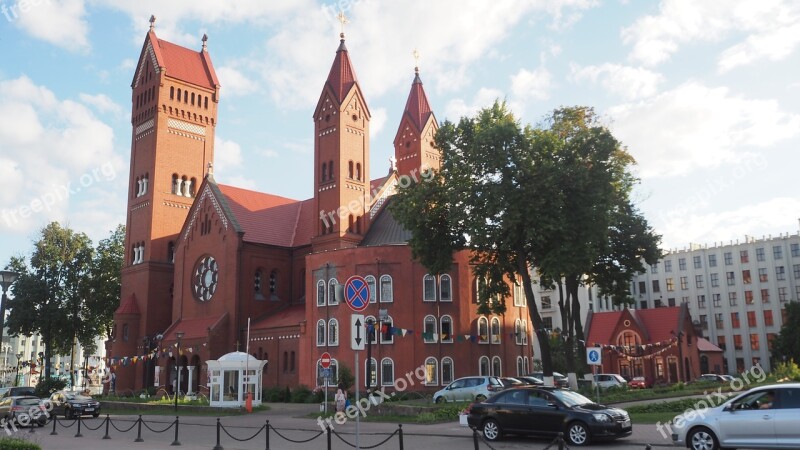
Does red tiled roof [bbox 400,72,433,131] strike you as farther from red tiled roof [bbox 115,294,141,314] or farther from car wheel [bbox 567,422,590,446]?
car wheel [bbox 567,422,590,446]

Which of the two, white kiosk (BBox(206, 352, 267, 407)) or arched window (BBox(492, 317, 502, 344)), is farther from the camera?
arched window (BBox(492, 317, 502, 344))

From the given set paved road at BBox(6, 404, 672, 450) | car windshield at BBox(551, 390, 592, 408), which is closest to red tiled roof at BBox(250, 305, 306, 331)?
paved road at BBox(6, 404, 672, 450)

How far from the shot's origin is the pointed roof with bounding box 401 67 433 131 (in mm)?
56781

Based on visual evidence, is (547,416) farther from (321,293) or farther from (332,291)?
(321,293)

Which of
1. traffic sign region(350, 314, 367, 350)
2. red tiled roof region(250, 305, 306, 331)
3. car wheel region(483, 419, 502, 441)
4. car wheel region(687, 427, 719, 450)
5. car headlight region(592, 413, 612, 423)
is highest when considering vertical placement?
red tiled roof region(250, 305, 306, 331)

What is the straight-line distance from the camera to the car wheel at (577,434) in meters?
16.5

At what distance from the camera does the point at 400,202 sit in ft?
123

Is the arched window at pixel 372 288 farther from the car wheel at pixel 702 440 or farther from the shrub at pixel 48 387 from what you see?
the shrub at pixel 48 387

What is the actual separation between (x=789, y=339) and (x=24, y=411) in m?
70.6

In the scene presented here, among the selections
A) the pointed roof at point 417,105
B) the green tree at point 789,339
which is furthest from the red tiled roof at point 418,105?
the green tree at point 789,339

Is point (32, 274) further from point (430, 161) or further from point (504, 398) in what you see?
point (504, 398)

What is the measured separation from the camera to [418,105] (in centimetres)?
5731

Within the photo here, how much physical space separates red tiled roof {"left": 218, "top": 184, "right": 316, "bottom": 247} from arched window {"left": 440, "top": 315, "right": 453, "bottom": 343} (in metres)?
15.4

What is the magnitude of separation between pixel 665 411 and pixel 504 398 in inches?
332
